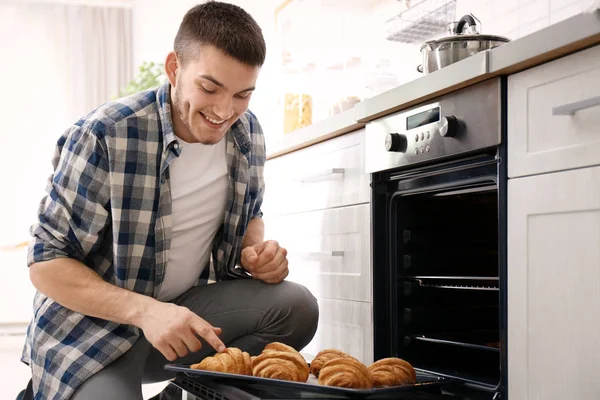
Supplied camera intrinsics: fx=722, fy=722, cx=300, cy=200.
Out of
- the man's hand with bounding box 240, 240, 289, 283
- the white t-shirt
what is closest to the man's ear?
the white t-shirt

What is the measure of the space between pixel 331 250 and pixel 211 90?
85 centimetres

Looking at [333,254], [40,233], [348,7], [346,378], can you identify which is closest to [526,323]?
[346,378]

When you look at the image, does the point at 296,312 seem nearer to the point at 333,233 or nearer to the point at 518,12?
the point at 333,233

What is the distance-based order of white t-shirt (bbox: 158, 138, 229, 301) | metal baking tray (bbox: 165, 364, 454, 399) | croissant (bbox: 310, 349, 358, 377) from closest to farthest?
1. metal baking tray (bbox: 165, 364, 454, 399)
2. croissant (bbox: 310, 349, 358, 377)
3. white t-shirt (bbox: 158, 138, 229, 301)

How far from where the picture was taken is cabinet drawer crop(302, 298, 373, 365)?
2035mm

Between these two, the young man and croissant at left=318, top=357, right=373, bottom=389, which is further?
the young man

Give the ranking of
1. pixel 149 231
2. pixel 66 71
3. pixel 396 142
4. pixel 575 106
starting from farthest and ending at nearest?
pixel 66 71 → pixel 396 142 → pixel 149 231 → pixel 575 106

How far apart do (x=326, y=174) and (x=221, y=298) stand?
62 centimetres

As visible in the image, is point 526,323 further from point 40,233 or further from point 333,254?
point 40,233

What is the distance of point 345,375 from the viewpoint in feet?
4.15

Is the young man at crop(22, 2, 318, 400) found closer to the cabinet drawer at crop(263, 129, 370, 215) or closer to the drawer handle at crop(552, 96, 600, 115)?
the cabinet drawer at crop(263, 129, 370, 215)

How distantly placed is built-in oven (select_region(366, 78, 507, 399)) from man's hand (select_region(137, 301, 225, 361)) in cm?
61

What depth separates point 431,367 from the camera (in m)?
1.80

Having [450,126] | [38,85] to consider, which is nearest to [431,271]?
[450,126]
